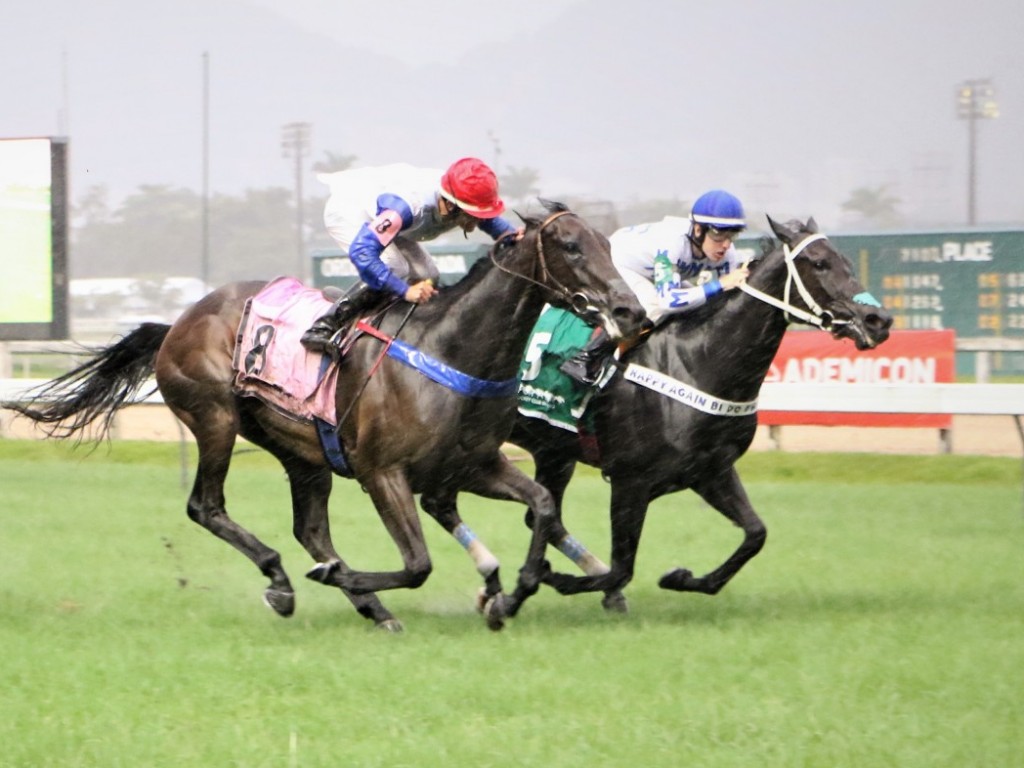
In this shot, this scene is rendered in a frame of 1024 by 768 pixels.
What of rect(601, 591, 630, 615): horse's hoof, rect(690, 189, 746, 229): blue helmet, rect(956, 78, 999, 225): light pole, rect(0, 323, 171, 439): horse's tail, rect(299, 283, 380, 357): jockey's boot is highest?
rect(956, 78, 999, 225): light pole

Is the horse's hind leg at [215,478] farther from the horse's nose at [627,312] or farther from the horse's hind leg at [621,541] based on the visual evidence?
the horse's nose at [627,312]

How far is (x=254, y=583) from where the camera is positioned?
7680 millimetres

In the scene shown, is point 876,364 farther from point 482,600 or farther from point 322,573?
point 322,573

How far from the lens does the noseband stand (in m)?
5.67

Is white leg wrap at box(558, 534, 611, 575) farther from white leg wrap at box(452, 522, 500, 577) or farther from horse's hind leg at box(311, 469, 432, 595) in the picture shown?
horse's hind leg at box(311, 469, 432, 595)

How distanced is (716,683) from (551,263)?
1.72 metres

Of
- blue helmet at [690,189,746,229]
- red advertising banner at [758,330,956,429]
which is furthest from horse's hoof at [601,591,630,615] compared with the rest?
red advertising banner at [758,330,956,429]

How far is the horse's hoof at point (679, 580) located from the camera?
6.56 m

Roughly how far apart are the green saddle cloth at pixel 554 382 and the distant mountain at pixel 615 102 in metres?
29.6

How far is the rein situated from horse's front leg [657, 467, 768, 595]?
0.77 meters

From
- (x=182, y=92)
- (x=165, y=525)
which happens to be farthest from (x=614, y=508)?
(x=182, y=92)

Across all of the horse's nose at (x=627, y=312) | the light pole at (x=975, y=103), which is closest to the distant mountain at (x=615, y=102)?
the light pole at (x=975, y=103)

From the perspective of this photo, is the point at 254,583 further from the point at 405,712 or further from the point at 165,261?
the point at 165,261

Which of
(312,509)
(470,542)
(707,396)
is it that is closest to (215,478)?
(312,509)
